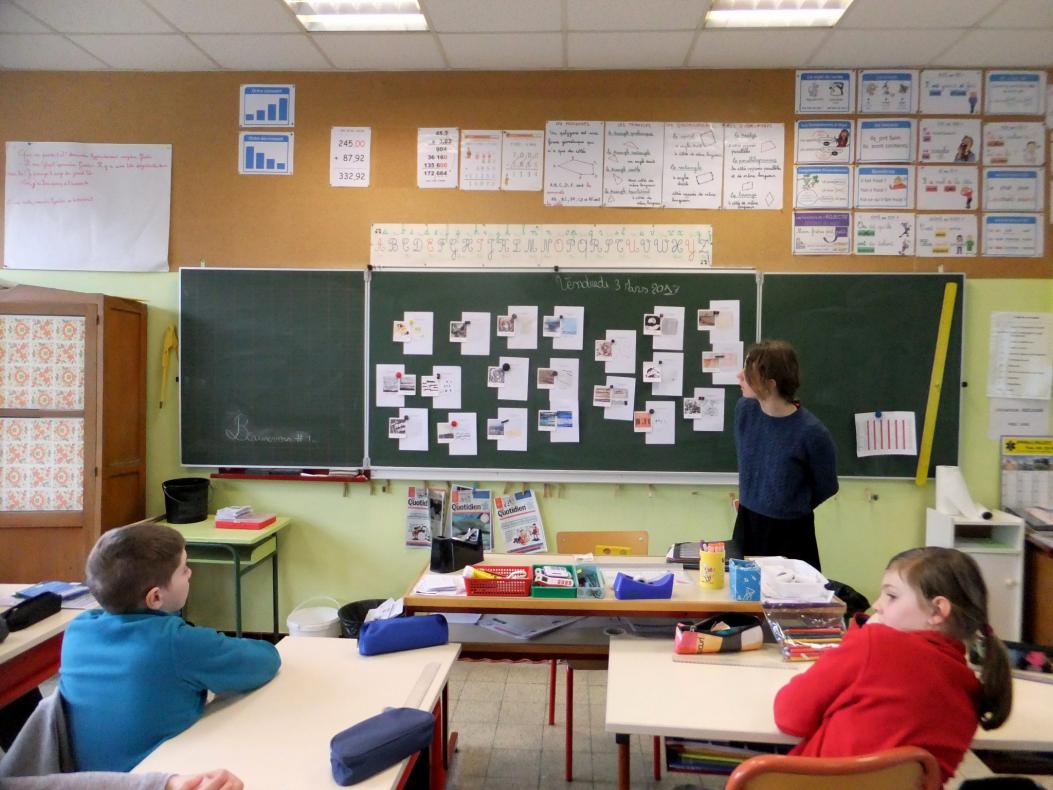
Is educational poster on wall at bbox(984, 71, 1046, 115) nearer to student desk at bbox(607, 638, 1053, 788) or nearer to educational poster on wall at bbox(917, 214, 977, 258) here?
educational poster on wall at bbox(917, 214, 977, 258)

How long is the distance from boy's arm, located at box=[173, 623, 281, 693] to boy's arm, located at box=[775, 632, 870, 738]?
119 cm

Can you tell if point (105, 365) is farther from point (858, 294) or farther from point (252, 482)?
point (858, 294)

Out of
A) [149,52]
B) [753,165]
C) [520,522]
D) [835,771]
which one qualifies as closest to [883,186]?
[753,165]

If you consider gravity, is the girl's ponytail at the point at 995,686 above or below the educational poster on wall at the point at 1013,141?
below

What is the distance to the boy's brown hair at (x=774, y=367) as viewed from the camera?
7.77 feet

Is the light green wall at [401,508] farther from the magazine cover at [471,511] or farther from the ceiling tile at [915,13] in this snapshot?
the ceiling tile at [915,13]

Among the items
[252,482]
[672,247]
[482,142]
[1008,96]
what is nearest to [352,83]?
[482,142]

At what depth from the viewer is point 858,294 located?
134 inches

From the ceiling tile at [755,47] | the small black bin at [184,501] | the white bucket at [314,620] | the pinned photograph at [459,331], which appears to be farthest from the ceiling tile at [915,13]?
the small black bin at [184,501]

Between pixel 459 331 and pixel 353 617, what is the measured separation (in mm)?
1515

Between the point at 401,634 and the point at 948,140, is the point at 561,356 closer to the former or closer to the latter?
the point at 401,634

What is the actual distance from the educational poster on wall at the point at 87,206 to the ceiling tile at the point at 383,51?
3.64ft

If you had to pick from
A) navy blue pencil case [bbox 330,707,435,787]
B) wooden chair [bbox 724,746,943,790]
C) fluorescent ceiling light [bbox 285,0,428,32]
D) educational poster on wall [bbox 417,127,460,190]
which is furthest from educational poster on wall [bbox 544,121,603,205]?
wooden chair [bbox 724,746,943,790]

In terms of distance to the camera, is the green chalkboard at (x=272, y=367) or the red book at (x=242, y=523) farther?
the green chalkboard at (x=272, y=367)
